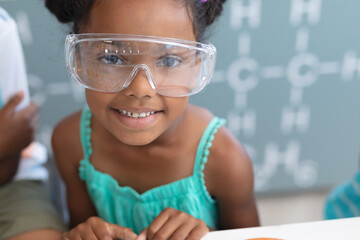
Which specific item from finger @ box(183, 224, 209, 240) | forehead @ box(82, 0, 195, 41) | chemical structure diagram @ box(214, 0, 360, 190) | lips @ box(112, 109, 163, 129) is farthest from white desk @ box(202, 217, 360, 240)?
chemical structure diagram @ box(214, 0, 360, 190)

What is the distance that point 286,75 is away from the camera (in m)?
1.30

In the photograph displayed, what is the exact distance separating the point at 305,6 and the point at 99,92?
747 mm

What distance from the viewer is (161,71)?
709 mm

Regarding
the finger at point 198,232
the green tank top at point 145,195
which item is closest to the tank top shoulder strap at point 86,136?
the green tank top at point 145,195

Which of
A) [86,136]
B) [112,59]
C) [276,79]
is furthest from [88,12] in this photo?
[276,79]

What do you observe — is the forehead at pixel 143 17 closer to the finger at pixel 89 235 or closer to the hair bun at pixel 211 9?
the hair bun at pixel 211 9

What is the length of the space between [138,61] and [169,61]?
0.19 feet

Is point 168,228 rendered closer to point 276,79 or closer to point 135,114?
point 135,114

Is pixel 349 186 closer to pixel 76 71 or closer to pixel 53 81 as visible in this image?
pixel 76 71

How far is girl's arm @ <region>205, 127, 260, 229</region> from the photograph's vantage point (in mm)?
902

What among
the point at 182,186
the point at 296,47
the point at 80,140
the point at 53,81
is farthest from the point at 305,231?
the point at 53,81

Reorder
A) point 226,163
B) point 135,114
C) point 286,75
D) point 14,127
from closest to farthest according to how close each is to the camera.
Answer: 1. point 135,114
2. point 226,163
3. point 14,127
4. point 286,75

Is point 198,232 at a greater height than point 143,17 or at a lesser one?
lesser

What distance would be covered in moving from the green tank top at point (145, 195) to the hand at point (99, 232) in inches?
8.3
